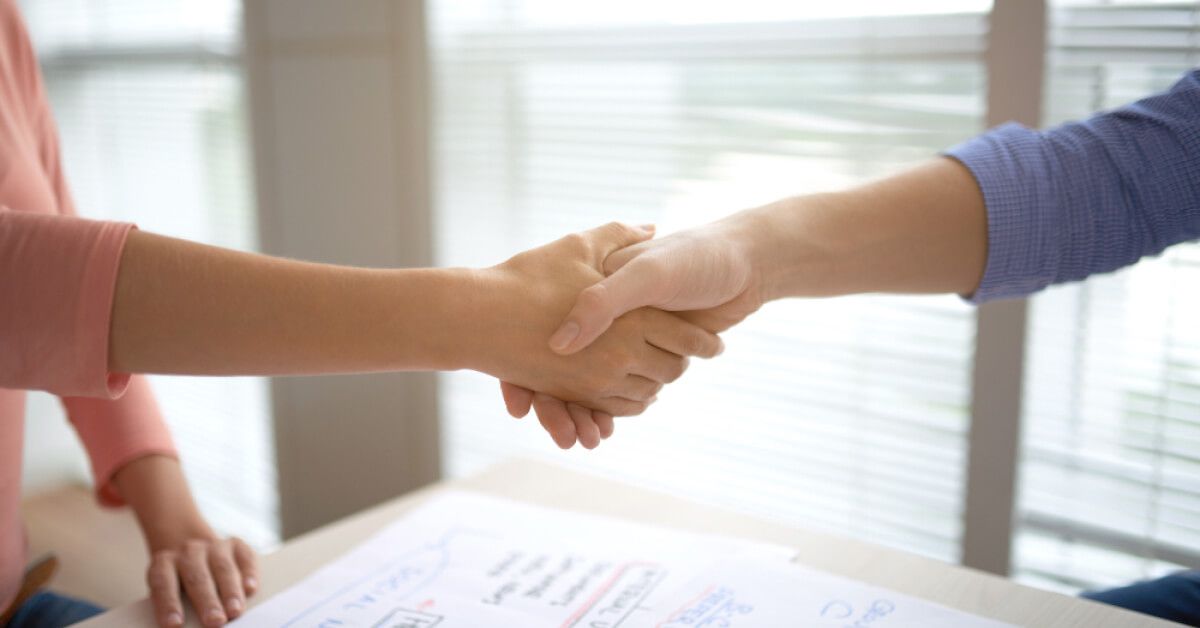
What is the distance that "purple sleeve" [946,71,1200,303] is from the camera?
3.39ft

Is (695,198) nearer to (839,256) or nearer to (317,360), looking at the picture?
(839,256)

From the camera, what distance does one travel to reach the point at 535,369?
1.09 meters

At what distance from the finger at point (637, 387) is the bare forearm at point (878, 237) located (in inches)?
7.0

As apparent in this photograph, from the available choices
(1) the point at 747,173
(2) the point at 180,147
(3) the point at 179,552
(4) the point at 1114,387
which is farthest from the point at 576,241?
(2) the point at 180,147

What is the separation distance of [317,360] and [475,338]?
6.7 inches

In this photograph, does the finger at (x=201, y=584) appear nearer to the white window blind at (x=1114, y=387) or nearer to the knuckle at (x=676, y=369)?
the knuckle at (x=676, y=369)

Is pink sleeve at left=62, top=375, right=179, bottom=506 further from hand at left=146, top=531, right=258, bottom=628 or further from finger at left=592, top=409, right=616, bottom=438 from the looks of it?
finger at left=592, top=409, right=616, bottom=438

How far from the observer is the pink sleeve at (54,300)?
31.2 inches

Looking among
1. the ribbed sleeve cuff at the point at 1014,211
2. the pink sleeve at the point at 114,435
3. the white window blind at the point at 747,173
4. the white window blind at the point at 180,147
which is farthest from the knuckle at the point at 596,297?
the white window blind at the point at 180,147

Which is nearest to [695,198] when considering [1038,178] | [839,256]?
[839,256]

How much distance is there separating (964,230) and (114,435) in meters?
1.06

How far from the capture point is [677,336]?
117cm

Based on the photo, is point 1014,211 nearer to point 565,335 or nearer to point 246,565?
point 565,335

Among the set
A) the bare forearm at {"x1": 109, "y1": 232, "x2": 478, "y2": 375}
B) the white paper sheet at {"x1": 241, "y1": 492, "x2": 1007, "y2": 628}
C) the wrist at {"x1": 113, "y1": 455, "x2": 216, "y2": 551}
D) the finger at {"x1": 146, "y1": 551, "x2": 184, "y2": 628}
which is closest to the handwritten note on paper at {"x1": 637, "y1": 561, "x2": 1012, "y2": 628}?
the white paper sheet at {"x1": 241, "y1": 492, "x2": 1007, "y2": 628}
